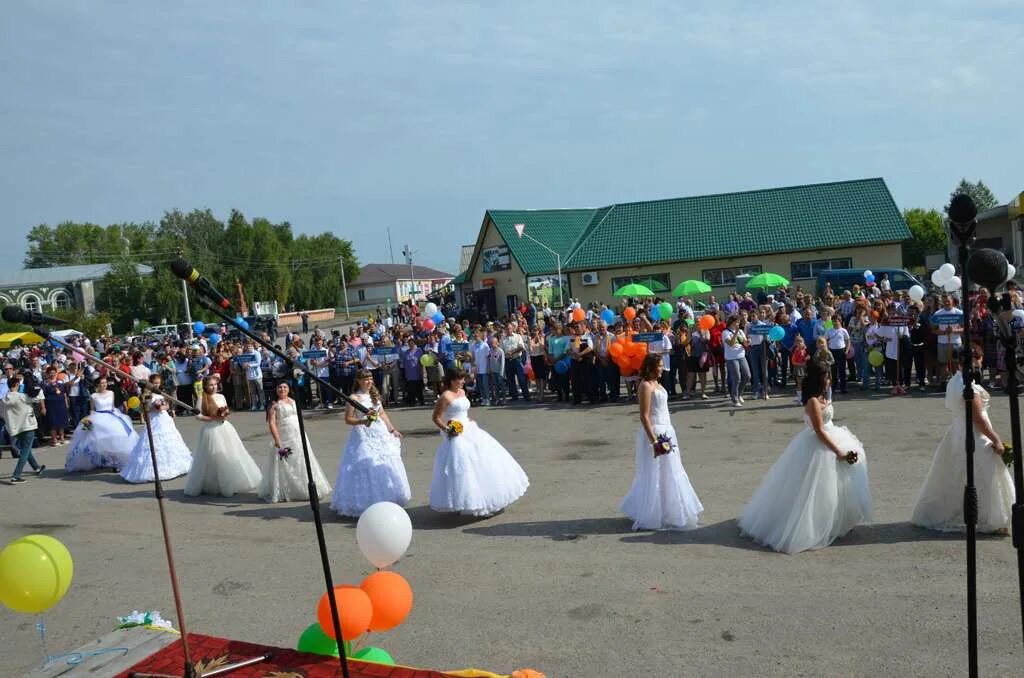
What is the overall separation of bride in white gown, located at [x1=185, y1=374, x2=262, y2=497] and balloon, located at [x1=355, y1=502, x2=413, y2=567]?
7.01 metres

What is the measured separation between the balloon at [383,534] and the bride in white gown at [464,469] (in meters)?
3.58

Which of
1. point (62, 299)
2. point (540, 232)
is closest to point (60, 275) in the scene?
point (62, 299)

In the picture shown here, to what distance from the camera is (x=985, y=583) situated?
6.33 m

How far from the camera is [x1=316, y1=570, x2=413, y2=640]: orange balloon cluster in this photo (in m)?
4.63

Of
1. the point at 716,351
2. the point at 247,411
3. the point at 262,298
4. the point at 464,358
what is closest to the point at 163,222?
the point at 262,298

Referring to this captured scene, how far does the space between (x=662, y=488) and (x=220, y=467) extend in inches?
276

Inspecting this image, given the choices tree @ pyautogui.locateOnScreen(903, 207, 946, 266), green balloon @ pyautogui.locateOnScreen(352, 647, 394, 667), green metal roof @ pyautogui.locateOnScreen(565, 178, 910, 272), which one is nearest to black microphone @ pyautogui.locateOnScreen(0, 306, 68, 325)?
green balloon @ pyautogui.locateOnScreen(352, 647, 394, 667)

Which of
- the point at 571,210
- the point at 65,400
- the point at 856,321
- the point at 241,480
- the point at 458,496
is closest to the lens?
the point at 458,496

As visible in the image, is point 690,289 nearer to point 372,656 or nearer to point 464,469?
point 464,469

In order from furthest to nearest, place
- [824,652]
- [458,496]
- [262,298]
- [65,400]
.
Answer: [262,298], [65,400], [458,496], [824,652]

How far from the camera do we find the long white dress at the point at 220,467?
12.0 meters

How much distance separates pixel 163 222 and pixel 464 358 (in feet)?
214

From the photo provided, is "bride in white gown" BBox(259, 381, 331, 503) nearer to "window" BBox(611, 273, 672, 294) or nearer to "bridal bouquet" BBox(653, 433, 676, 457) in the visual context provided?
"bridal bouquet" BBox(653, 433, 676, 457)

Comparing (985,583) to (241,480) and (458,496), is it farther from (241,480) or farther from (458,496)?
(241,480)
